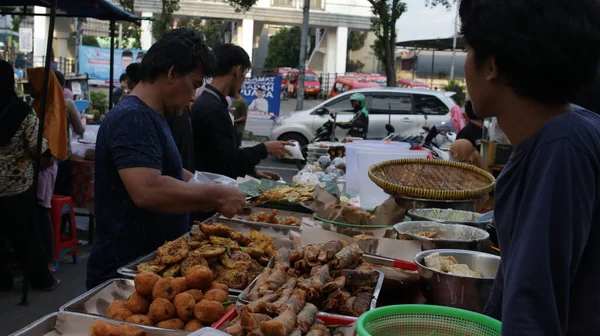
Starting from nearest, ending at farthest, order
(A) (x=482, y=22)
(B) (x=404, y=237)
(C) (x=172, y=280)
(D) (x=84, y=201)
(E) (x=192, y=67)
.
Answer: (A) (x=482, y=22) < (C) (x=172, y=280) < (B) (x=404, y=237) < (E) (x=192, y=67) < (D) (x=84, y=201)


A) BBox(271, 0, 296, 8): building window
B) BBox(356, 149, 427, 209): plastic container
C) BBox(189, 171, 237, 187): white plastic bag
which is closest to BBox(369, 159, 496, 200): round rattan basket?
BBox(356, 149, 427, 209): plastic container

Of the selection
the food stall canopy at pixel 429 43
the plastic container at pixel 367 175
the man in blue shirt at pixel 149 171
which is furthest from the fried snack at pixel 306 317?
the food stall canopy at pixel 429 43

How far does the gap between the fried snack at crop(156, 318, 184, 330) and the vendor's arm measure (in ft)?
3.55

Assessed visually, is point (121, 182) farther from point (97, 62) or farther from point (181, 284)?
point (97, 62)

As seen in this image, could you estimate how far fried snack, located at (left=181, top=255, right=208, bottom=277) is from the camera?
7.05 ft

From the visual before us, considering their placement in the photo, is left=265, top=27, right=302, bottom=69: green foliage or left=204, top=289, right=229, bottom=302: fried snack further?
left=265, top=27, right=302, bottom=69: green foliage

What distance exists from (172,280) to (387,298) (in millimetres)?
854

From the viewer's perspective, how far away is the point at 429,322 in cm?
149

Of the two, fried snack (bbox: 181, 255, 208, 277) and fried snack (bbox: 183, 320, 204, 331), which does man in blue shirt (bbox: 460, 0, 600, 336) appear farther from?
fried snack (bbox: 181, 255, 208, 277)

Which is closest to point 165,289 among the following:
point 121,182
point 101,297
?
point 101,297

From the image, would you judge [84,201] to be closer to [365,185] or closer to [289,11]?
[365,185]

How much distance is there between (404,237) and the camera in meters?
2.42

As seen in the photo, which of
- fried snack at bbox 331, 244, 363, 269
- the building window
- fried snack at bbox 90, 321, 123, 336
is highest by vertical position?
the building window

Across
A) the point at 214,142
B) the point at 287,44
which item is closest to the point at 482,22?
the point at 214,142
